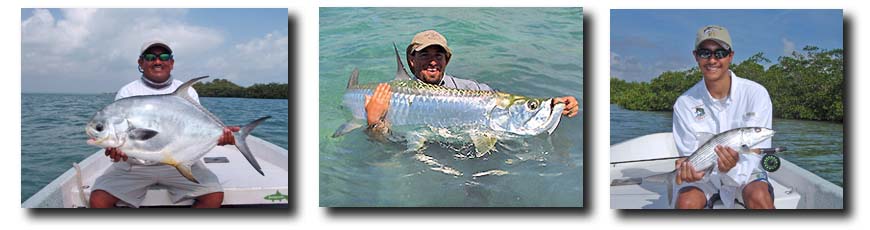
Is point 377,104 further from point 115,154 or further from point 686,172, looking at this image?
point 686,172

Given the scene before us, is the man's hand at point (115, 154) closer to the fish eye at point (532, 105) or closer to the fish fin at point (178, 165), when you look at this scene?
the fish fin at point (178, 165)

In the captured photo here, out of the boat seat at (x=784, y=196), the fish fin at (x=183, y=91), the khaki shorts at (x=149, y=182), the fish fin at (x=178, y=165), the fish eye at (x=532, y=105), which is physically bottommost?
the boat seat at (x=784, y=196)

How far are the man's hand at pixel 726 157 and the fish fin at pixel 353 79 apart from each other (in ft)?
5.42

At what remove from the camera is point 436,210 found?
4.09 meters

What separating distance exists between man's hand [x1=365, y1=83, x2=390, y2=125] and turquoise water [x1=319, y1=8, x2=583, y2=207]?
0.08 meters

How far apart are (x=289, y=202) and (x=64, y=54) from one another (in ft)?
4.01

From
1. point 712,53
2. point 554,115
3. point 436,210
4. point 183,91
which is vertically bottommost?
point 436,210

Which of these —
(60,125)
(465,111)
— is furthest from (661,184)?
(60,125)

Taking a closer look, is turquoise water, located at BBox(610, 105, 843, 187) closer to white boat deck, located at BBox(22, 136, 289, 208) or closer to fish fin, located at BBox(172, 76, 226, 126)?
white boat deck, located at BBox(22, 136, 289, 208)

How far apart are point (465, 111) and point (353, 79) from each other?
541mm

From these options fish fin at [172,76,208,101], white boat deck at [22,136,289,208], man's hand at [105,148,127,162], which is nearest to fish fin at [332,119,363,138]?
white boat deck at [22,136,289,208]

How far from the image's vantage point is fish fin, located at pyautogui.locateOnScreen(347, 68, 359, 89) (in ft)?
13.4

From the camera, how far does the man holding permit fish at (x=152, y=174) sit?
3.97 m

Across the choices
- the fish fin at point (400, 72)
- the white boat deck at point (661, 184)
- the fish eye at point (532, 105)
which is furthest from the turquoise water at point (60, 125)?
the white boat deck at point (661, 184)
